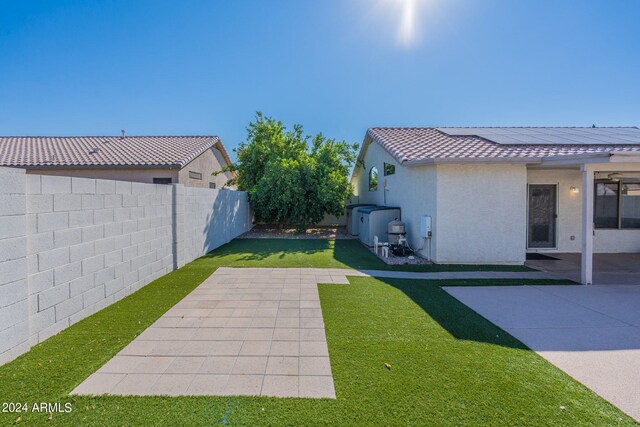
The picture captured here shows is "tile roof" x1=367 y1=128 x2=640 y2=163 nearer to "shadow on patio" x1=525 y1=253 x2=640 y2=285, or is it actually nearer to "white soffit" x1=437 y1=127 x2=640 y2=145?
"white soffit" x1=437 y1=127 x2=640 y2=145

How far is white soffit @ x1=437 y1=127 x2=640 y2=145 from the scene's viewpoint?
10691 millimetres

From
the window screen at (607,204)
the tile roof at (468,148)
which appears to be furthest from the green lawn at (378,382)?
the window screen at (607,204)

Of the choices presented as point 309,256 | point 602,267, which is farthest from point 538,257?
point 309,256

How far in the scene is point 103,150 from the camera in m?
16.2

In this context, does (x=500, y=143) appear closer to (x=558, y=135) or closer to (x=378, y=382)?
(x=558, y=135)

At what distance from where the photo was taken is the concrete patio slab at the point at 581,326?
3.22 meters

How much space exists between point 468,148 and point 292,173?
8.10m

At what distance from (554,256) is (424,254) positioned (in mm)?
4386

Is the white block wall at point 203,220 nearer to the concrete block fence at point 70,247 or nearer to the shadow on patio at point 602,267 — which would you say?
the concrete block fence at point 70,247

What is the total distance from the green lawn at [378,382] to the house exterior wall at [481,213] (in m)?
4.09

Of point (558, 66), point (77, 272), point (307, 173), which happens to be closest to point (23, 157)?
point (307, 173)

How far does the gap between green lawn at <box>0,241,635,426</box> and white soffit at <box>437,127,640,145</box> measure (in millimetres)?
8642

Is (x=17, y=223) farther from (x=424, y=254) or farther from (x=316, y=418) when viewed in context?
(x=424, y=254)

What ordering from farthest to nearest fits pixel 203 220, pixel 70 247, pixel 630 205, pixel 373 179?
pixel 373 179 < pixel 630 205 < pixel 203 220 < pixel 70 247
